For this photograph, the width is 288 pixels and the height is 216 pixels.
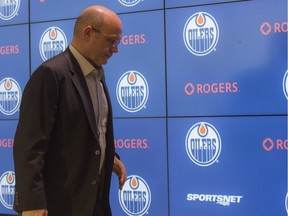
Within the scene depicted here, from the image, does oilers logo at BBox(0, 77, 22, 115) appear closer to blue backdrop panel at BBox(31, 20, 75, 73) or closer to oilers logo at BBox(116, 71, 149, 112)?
blue backdrop panel at BBox(31, 20, 75, 73)

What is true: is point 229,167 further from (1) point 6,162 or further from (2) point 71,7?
(1) point 6,162

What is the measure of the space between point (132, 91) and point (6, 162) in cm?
122

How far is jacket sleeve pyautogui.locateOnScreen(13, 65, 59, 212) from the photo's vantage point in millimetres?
1613

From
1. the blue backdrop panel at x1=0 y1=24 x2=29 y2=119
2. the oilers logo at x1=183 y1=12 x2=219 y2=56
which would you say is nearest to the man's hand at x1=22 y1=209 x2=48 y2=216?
the oilers logo at x1=183 y1=12 x2=219 y2=56

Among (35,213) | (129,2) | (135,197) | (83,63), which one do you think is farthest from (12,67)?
(35,213)

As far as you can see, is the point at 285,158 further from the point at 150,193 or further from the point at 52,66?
the point at 52,66

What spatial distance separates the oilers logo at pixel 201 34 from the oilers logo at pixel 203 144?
494 mm

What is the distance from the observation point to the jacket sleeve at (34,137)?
1.61m

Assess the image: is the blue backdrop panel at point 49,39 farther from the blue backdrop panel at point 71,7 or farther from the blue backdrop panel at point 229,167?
the blue backdrop panel at point 229,167

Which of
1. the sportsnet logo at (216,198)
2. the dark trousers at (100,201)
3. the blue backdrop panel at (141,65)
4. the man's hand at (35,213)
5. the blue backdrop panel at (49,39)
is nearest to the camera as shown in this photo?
the man's hand at (35,213)

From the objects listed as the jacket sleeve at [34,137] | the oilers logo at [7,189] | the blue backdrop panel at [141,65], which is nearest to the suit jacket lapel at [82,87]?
the jacket sleeve at [34,137]

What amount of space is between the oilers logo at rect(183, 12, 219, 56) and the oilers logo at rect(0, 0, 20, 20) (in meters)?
1.41

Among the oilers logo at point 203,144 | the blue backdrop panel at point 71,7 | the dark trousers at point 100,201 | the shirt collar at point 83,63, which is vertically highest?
the blue backdrop panel at point 71,7

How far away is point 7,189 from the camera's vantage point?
11.2 ft
